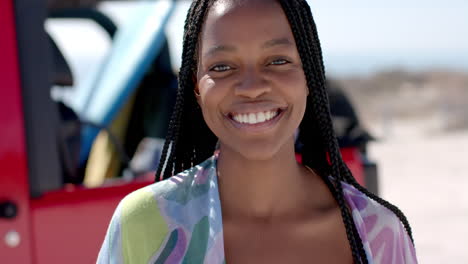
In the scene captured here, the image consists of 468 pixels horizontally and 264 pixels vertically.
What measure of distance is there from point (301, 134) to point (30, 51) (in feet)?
3.13

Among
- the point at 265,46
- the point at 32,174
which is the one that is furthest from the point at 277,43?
the point at 32,174

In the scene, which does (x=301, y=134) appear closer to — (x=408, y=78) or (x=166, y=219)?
(x=166, y=219)

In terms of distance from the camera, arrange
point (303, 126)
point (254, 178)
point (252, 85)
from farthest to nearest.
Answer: point (303, 126), point (254, 178), point (252, 85)

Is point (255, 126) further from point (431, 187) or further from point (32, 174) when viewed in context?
point (431, 187)

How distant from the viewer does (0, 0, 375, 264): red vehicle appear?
89.3 inches

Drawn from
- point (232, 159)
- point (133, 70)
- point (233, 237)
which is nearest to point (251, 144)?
point (232, 159)

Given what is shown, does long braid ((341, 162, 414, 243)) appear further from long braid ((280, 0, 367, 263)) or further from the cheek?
the cheek

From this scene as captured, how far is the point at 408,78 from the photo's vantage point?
33.2 metres

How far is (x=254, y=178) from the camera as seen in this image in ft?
5.40

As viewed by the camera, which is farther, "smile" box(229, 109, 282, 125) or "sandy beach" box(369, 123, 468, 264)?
"sandy beach" box(369, 123, 468, 264)

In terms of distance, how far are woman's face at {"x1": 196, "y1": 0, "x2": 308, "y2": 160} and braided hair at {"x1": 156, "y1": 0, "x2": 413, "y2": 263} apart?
0.12 feet

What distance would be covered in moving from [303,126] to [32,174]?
0.94 meters

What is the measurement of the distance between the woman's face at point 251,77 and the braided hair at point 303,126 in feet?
0.12

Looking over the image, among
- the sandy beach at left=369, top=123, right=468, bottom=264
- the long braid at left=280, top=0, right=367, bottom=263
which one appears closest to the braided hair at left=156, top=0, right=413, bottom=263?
the long braid at left=280, top=0, right=367, bottom=263
